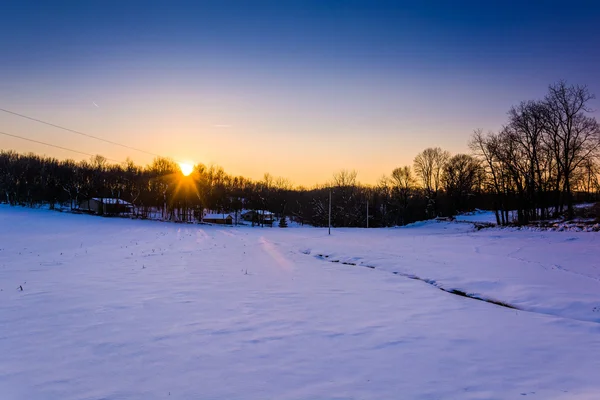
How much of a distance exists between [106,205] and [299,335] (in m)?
89.3

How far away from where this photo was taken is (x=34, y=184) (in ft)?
275

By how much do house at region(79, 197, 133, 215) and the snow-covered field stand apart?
253 feet

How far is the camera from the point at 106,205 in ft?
271

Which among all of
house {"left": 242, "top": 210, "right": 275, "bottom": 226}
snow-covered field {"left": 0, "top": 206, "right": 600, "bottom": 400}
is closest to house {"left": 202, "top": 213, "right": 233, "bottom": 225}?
house {"left": 242, "top": 210, "right": 275, "bottom": 226}

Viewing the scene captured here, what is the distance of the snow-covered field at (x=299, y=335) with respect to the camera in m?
4.75

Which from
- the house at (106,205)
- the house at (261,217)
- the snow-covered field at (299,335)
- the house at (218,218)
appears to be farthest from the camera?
the house at (261,217)

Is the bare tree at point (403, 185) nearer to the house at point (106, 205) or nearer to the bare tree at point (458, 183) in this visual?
the bare tree at point (458, 183)

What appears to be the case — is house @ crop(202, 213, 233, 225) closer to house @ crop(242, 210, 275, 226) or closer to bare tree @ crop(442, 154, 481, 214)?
house @ crop(242, 210, 275, 226)

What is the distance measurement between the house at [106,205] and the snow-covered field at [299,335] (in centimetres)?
7714

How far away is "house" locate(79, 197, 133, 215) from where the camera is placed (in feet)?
270

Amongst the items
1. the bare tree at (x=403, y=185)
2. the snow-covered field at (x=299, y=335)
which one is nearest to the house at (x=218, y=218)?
the bare tree at (x=403, y=185)

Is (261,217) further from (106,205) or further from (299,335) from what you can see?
(299,335)

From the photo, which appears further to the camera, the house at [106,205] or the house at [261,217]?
the house at [261,217]

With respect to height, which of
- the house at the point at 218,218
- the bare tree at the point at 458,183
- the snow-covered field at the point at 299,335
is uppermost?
the bare tree at the point at 458,183
